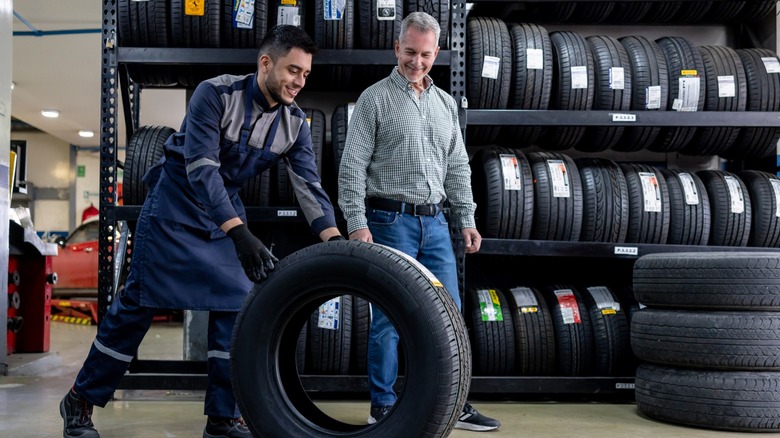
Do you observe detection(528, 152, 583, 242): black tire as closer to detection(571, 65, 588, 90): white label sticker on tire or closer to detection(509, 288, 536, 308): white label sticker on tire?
detection(509, 288, 536, 308): white label sticker on tire

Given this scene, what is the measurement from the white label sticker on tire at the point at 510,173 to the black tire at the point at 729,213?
1066 mm

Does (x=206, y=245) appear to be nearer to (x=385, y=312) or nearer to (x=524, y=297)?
(x=385, y=312)

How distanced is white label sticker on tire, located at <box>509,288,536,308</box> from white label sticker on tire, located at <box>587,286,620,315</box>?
1.06 feet

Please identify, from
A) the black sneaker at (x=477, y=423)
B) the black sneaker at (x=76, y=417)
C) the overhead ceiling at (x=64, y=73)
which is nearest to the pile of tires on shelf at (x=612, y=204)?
the black sneaker at (x=477, y=423)

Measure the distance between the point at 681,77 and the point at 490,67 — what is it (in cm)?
102

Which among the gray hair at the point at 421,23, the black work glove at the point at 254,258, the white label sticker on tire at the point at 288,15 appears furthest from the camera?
the white label sticker on tire at the point at 288,15

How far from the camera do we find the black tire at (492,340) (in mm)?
3918

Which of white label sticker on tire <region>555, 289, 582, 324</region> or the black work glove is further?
white label sticker on tire <region>555, 289, 582, 324</region>

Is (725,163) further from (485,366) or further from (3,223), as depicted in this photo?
(3,223)

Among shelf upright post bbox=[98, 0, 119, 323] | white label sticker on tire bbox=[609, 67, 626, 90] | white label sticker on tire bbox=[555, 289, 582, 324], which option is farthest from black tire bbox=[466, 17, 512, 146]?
shelf upright post bbox=[98, 0, 119, 323]

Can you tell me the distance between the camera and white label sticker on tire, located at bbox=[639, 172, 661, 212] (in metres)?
4.00

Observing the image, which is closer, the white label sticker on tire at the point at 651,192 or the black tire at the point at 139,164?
the black tire at the point at 139,164

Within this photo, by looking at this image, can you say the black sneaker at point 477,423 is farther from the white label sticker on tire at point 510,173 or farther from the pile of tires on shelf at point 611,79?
the pile of tires on shelf at point 611,79

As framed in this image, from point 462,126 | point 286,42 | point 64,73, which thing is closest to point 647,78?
point 462,126
